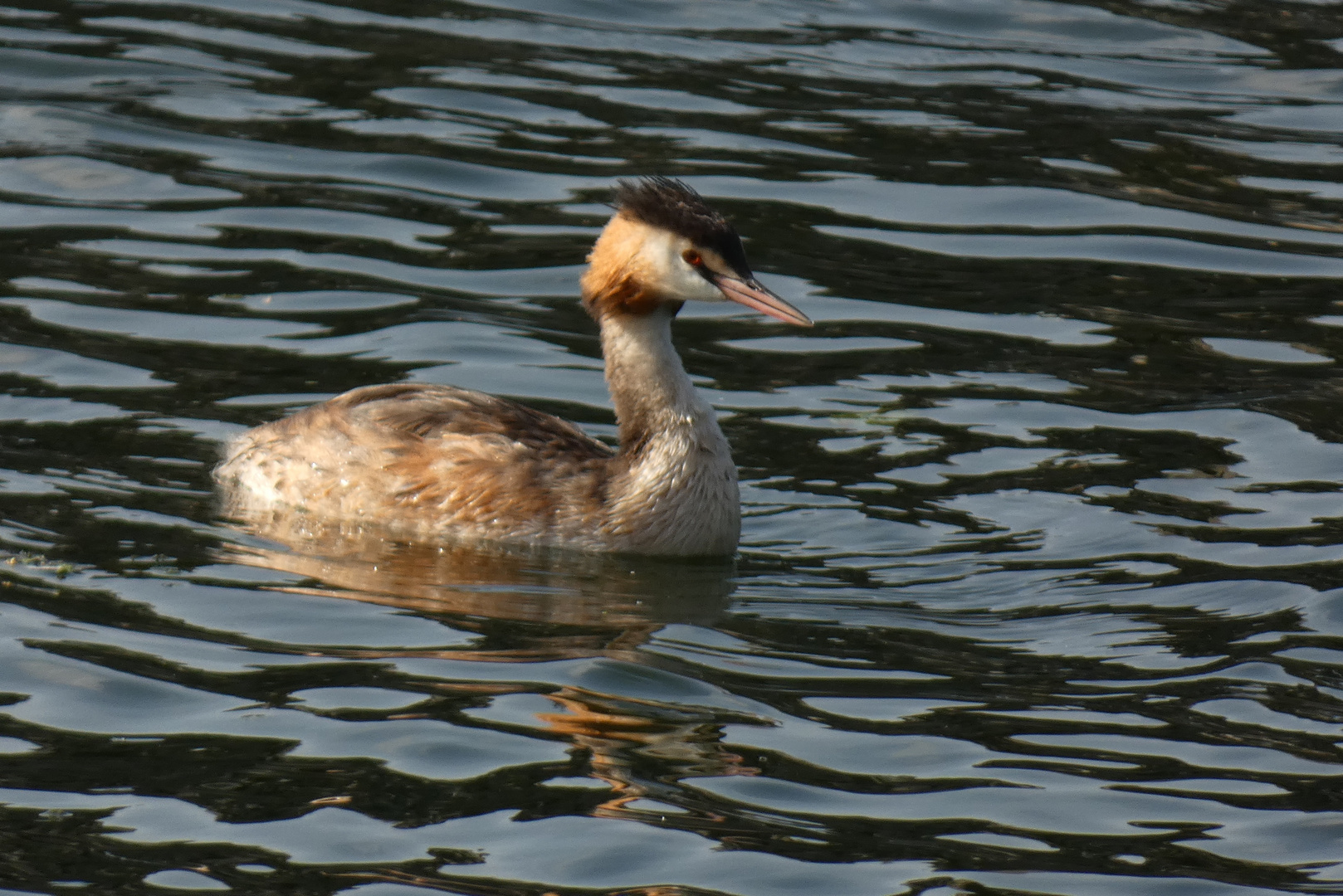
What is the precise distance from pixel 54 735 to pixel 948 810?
2671 mm

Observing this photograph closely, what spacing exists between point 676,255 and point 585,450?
1033 mm


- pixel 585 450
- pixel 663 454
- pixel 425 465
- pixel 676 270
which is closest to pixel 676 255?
pixel 676 270

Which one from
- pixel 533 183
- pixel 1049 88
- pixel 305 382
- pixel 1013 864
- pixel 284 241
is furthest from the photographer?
pixel 1049 88

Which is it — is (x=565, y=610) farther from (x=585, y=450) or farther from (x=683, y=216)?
(x=683, y=216)

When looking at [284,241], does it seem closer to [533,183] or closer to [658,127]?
[533,183]

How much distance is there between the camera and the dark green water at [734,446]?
5871mm

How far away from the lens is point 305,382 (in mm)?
10047

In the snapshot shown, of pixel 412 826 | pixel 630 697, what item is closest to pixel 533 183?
pixel 630 697

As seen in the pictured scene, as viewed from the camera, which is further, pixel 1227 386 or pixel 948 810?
pixel 1227 386

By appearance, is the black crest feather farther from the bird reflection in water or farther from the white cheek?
the bird reflection in water

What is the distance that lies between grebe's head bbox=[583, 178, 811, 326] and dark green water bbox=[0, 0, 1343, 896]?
105 cm

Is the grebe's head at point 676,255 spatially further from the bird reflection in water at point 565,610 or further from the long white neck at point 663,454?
the bird reflection in water at point 565,610

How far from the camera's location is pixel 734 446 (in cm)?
963

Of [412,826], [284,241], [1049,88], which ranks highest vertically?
[1049,88]
